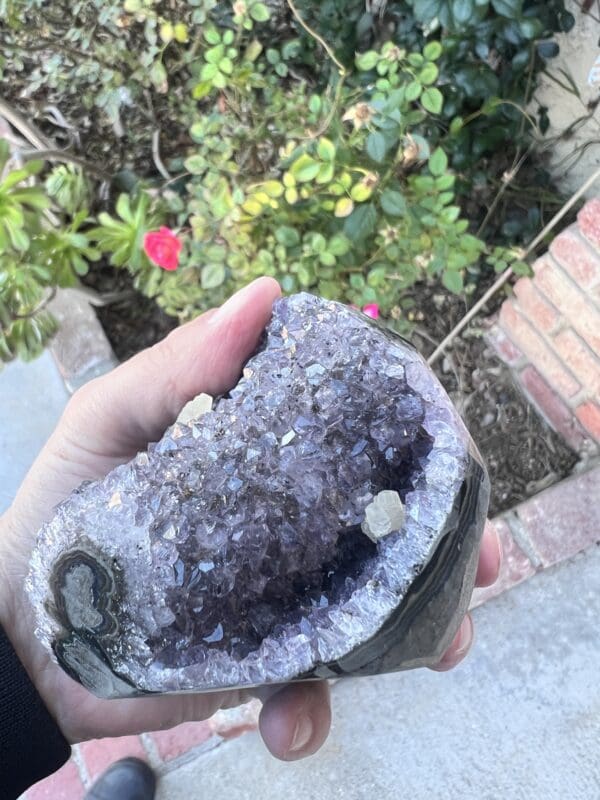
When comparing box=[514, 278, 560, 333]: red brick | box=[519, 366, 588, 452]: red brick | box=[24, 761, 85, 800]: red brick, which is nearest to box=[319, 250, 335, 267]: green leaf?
box=[514, 278, 560, 333]: red brick

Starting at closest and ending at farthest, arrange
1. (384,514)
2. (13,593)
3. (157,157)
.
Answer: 1. (384,514)
2. (13,593)
3. (157,157)

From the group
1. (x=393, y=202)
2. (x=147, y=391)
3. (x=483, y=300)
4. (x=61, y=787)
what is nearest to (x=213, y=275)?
(x=393, y=202)

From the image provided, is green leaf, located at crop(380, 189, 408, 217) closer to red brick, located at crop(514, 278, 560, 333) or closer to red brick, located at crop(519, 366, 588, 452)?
red brick, located at crop(514, 278, 560, 333)

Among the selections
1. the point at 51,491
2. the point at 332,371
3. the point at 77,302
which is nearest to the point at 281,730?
the point at 51,491

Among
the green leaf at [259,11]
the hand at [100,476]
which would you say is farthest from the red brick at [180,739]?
the green leaf at [259,11]

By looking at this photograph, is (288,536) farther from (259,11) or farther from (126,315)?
(126,315)

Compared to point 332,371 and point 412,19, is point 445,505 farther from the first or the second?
point 412,19
